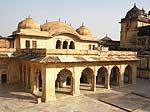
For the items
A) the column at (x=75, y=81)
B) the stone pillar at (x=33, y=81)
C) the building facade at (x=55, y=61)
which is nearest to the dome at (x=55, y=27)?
the building facade at (x=55, y=61)

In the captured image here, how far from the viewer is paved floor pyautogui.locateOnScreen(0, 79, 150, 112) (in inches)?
583

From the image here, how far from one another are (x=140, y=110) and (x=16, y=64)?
670 inches

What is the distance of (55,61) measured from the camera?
16344 millimetres

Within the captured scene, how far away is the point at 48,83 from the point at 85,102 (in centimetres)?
391

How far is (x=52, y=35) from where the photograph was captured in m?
25.5

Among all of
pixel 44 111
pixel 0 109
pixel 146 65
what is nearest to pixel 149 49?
pixel 146 65

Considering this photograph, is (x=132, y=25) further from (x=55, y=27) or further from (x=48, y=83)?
(x=48, y=83)

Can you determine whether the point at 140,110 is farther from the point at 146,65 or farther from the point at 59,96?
the point at 146,65

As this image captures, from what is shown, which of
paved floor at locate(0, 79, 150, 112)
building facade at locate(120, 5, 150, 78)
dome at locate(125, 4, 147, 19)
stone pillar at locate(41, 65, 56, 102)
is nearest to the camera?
paved floor at locate(0, 79, 150, 112)

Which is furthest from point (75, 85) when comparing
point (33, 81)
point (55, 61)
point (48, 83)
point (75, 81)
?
point (33, 81)

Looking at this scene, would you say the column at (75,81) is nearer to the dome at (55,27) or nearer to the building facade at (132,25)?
the dome at (55,27)

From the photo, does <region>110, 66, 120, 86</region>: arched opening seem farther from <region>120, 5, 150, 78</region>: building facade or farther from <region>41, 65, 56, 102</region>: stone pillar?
<region>41, 65, 56, 102</region>: stone pillar

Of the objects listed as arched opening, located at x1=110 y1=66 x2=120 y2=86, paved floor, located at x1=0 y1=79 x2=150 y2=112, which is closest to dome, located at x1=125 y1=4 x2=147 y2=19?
arched opening, located at x1=110 y1=66 x2=120 y2=86

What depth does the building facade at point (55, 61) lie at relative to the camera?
17.0 metres
